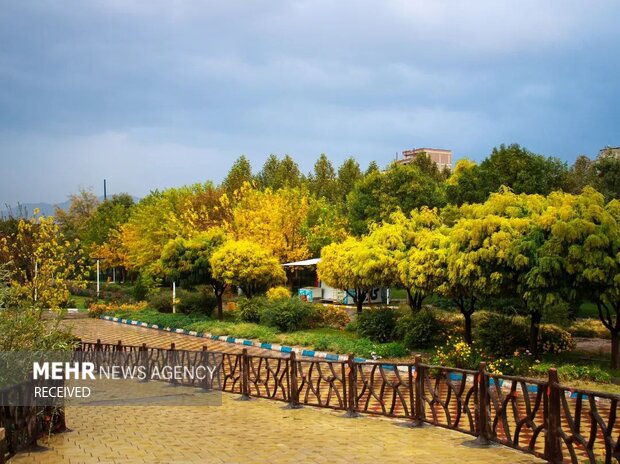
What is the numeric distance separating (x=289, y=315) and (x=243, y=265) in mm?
4167

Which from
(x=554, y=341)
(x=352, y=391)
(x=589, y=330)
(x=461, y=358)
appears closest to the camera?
(x=352, y=391)

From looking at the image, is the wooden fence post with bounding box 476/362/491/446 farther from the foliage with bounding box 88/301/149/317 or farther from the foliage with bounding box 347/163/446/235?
the foliage with bounding box 347/163/446/235

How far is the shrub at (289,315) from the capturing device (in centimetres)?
2248

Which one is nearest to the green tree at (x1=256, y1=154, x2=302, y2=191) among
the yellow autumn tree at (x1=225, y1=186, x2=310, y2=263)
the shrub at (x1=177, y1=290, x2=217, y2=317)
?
the yellow autumn tree at (x1=225, y1=186, x2=310, y2=263)

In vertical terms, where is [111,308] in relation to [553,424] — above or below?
below

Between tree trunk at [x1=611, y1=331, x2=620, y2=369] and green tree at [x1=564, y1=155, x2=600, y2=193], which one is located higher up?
green tree at [x1=564, y1=155, x2=600, y2=193]

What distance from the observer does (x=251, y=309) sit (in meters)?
25.3

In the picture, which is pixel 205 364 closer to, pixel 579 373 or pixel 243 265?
pixel 579 373

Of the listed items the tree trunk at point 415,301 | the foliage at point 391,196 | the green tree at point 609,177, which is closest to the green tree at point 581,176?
the green tree at point 609,177

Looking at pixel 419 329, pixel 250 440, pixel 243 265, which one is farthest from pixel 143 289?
pixel 250 440

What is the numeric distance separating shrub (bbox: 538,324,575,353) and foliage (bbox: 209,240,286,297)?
41.3 feet

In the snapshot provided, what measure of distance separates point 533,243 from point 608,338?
26.1 ft

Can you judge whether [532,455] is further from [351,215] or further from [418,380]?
[351,215]

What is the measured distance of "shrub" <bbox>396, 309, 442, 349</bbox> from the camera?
17703 mm
